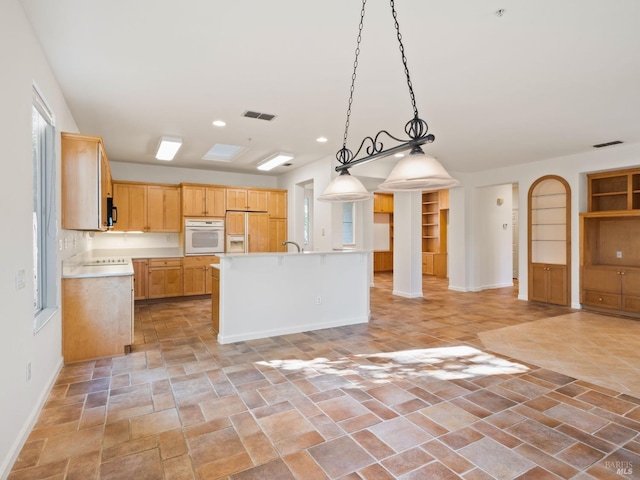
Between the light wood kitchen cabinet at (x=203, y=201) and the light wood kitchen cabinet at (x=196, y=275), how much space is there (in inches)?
35.1

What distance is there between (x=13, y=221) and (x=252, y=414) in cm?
194

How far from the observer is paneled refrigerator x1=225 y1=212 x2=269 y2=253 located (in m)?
7.38

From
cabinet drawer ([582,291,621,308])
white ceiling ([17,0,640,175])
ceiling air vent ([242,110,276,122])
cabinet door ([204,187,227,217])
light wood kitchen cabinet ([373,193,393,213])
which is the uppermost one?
ceiling air vent ([242,110,276,122])

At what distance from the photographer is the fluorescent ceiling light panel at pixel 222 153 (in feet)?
20.4

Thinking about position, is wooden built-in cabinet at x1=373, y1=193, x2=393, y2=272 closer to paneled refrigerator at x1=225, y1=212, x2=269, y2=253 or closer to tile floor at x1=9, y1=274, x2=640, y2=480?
paneled refrigerator at x1=225, y1=212, x2=269, y2=253

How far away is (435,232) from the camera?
11164mm

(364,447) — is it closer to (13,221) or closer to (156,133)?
(13,221)

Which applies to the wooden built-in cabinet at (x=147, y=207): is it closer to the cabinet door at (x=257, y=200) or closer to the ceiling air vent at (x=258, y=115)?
the cabinet door at (x=257, y=200)

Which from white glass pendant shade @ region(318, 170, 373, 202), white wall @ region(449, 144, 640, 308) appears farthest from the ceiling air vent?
white wall @ region(449, 144, 640, 308)

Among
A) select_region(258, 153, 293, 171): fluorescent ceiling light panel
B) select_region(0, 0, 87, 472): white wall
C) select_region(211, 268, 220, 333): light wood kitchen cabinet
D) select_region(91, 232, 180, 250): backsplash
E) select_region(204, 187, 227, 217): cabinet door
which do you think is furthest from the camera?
select_region(204, 187, 227, 217): cabinet door

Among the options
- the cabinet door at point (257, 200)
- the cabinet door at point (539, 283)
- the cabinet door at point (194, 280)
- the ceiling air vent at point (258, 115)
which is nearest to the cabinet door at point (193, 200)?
the cabinet door at point (257, 200)

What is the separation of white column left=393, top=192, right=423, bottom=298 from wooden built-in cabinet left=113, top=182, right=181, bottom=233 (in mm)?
4590

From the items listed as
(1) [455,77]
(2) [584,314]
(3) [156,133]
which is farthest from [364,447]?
(2) [584,314]

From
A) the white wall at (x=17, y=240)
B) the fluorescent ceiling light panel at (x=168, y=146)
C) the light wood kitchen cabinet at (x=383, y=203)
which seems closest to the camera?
the white wall at (x=17, y=240)
